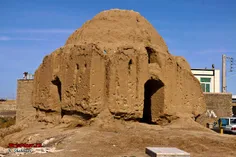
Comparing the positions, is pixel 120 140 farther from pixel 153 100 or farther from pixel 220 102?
pixel 220 102

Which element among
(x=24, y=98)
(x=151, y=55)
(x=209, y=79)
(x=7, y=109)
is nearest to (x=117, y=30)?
(x=151, y=55)

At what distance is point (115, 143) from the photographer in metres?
10.1

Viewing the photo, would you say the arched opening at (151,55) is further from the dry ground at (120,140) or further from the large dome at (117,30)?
the dry ground at (120,140)

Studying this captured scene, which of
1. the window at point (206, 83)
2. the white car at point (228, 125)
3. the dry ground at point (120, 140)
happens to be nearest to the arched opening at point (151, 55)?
the dry ground at point (120, 140)

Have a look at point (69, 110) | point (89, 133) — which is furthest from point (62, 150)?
point (69, 110)

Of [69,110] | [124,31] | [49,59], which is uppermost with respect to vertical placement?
[124,31]

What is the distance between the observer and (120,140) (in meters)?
10.4

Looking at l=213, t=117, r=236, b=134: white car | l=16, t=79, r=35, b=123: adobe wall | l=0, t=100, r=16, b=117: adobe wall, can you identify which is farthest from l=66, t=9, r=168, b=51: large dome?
l=0, t=100, r=16, b=117: adobe wall

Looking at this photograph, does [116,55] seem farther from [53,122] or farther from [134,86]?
[53,122]

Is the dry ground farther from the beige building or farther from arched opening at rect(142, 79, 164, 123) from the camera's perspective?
the beige building

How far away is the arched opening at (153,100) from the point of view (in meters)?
13.5

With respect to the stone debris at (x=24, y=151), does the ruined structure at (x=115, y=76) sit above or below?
above

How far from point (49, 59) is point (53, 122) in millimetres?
2380

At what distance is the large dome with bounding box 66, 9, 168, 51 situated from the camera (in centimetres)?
1339
